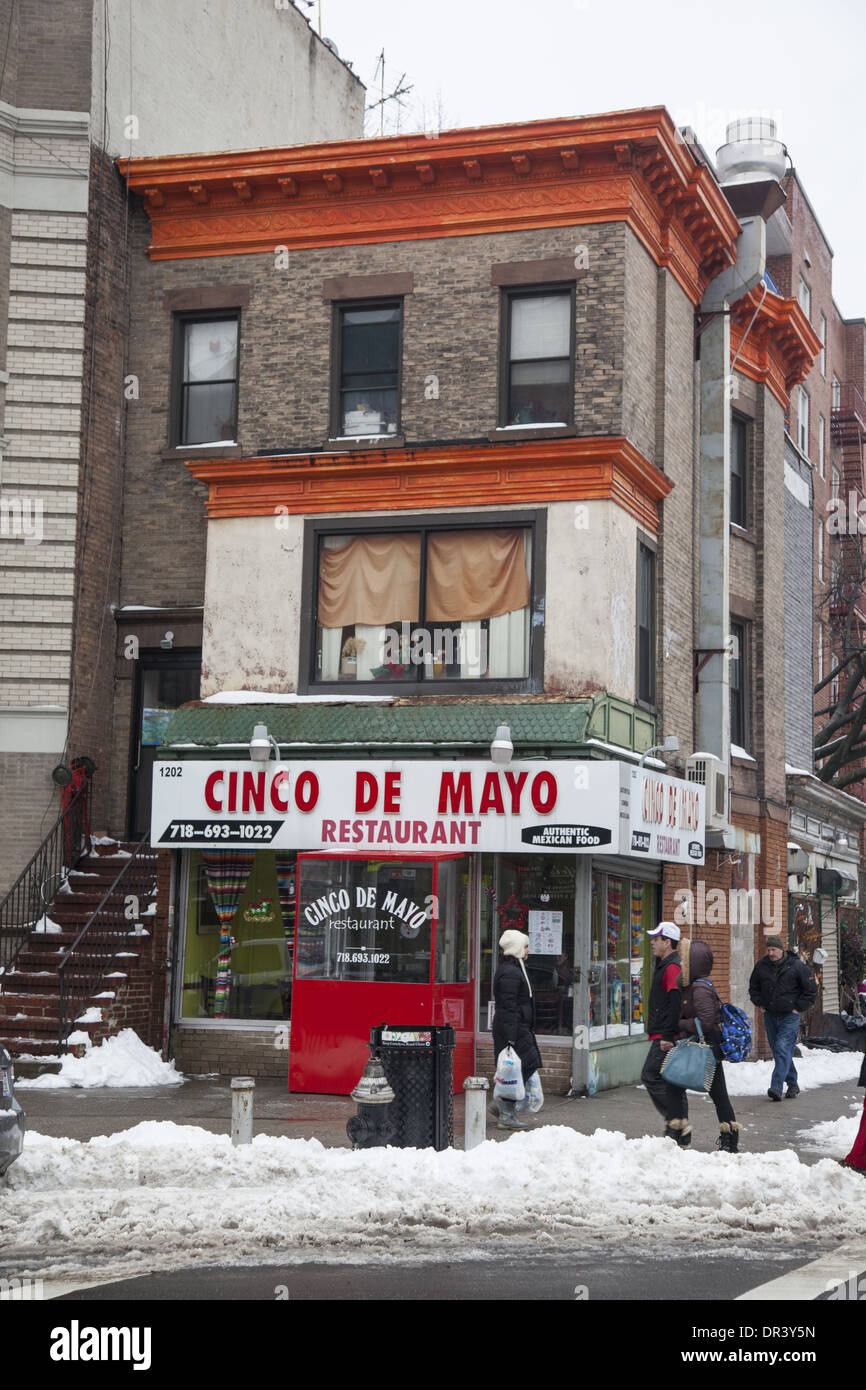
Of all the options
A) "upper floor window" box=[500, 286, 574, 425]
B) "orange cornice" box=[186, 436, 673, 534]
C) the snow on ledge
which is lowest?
the snow on ledge

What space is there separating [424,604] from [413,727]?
5.62 feet

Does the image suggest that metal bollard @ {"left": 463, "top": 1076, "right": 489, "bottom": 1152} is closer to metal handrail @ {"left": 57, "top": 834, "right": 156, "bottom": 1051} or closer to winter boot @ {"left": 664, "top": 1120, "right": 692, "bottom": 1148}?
winter boot @ {"left": 664, "top": 1120, "right": 692, "bottom": 1148}

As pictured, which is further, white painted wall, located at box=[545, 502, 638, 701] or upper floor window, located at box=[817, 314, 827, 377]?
upper floor window, located at box=[817, 314, 827, 377]

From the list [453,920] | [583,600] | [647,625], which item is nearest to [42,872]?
[453,920]

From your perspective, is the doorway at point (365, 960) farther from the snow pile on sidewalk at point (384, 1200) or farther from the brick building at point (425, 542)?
the snow pile on sidewalk at point (384, 1200)

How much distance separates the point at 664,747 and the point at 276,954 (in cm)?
529

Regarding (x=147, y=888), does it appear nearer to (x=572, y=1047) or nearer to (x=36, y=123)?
(x=572, y=1047)

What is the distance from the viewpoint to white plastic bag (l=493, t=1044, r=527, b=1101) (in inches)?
571

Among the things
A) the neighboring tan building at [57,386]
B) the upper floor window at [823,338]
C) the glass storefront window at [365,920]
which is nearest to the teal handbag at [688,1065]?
the glass storefront window at [365,920]

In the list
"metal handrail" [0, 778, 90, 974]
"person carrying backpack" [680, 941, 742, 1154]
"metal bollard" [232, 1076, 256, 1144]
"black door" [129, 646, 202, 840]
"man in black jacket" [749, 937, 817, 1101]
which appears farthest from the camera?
"black door" [129, 646, 202, 840]

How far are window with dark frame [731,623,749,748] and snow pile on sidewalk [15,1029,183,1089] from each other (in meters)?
10.3

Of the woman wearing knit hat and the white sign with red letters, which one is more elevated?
the white sign with red letters

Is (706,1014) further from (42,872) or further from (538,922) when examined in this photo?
(42,872)

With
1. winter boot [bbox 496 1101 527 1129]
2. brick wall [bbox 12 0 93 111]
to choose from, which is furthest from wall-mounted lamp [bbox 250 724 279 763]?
brick wall [bbox 12 0 93 111]
